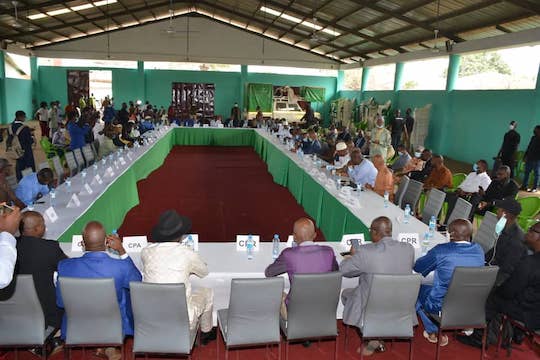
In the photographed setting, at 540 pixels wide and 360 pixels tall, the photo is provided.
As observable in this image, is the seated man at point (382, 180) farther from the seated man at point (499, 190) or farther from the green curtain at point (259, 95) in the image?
the green curtain at point (259, 95)

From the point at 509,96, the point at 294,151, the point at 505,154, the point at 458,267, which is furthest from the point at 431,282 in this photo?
the point at 509,96

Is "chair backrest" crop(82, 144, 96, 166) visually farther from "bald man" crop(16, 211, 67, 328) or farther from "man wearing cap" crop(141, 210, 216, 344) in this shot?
"man wearing cap" crop(141, 210, 216, 344)

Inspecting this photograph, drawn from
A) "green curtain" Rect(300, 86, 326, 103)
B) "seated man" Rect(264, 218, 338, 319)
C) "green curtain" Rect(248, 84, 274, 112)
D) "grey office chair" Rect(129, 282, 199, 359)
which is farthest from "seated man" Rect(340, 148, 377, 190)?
"green curtain" Rect(300, 86, 326, 103)

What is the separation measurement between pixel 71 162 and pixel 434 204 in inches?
215

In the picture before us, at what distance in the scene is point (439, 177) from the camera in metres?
6.50

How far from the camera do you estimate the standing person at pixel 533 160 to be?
29.5 ft

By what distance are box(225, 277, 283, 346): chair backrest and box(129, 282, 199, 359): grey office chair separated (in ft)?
0.88

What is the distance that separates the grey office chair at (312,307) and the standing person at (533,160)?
7850 mm

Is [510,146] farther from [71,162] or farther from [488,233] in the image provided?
[71,162]

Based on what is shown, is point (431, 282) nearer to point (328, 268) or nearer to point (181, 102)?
point (328, 268)

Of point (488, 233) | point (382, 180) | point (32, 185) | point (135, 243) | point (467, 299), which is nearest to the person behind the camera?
point (467, 299)

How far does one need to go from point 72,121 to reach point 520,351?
823 cm

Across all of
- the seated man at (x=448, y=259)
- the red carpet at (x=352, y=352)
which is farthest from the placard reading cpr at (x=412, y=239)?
the red carpet at (x=352, y=352)

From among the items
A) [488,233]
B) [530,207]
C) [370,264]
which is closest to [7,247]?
[370,264]
